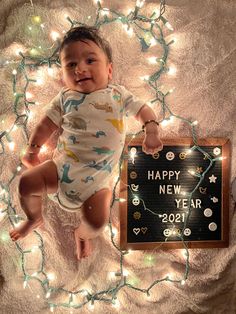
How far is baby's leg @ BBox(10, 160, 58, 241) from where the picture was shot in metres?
1.21

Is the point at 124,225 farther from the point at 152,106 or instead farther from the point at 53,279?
the point at 152,106

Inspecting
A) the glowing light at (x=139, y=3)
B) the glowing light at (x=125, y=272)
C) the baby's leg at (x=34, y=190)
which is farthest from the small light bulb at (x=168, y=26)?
the glowing light at (x=125, y=272)

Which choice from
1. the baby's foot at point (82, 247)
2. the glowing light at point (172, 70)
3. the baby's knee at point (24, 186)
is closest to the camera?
the baby's knee at point (24, 186)

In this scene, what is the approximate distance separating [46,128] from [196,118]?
549mm

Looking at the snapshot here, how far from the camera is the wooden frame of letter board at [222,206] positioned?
1450mm

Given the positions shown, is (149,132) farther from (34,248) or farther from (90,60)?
(34,248)

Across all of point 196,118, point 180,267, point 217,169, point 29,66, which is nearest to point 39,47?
point 29,66

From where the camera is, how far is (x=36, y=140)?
129cm

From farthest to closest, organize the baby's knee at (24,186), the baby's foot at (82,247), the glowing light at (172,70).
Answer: the glowing light at (172,70)
the baby's foot at (82,247)
the baby's knee at (24,186)

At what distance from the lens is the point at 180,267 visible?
150cm

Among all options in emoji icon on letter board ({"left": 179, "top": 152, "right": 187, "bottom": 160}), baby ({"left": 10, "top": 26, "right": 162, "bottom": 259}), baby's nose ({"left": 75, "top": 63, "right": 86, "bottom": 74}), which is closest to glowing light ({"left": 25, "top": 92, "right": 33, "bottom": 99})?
baby ({"left": 10, "top": 26, "right": 162, "bottom": 259})

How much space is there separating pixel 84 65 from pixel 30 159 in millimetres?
343

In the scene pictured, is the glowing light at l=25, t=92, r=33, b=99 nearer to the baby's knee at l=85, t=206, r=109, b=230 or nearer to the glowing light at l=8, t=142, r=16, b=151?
the glowing light at l=8, t=142, r=16, b=151

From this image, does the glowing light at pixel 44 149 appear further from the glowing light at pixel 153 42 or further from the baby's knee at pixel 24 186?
the glowing light at pixel 153 42
